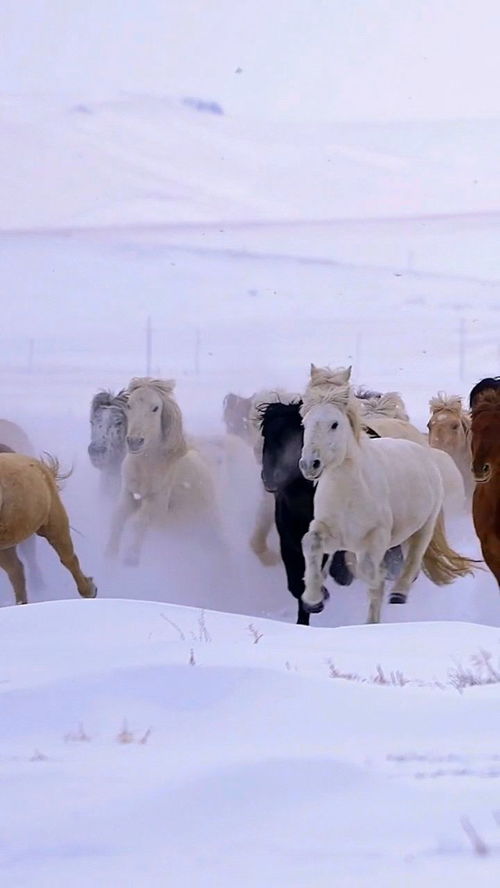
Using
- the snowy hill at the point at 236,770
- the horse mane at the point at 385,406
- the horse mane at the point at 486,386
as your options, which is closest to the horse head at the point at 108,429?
the horse mane at the point at 385,406

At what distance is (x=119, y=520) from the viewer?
7703 millimetres

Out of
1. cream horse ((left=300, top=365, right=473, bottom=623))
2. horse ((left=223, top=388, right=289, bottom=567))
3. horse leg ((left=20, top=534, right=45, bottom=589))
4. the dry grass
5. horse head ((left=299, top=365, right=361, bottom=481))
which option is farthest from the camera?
horse leg ((left=20, top=534, right=45, bottom=589))

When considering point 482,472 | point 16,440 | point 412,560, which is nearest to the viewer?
point 482,472

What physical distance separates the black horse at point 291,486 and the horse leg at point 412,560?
1.03ft

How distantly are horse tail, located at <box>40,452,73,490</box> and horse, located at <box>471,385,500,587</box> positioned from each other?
2382 mm

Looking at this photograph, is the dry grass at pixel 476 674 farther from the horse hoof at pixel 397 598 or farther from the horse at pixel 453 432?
the horse at pixel 453 432

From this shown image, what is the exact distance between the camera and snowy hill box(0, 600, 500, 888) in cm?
210

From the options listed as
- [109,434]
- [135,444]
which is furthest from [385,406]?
[109,434]

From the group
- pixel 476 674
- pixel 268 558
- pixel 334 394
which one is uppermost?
pixel 334 394

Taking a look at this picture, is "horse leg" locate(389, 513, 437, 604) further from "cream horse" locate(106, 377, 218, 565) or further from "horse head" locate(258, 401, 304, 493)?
"cream horse" locate(106, 377, 218, 565)

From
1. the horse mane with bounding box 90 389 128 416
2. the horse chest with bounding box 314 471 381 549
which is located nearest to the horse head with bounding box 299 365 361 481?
the horse chest with bounding box 314 471 381 549

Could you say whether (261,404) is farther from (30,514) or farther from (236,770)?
(236,770)

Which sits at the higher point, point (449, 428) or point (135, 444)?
point (449, 428)

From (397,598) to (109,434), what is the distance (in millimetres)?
1905
